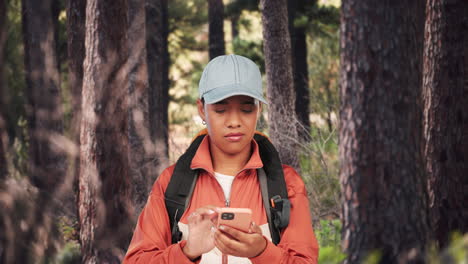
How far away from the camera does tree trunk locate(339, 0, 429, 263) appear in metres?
5.71

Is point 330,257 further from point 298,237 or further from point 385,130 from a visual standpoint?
point 385,130

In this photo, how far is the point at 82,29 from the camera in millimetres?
10328

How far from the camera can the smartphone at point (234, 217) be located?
2.53 m

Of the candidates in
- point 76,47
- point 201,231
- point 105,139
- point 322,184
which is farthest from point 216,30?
point 201,231

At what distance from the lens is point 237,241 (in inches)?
101

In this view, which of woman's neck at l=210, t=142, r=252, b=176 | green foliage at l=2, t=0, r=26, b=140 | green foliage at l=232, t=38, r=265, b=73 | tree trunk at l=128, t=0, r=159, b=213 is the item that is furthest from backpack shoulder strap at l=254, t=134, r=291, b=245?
green foliage at l=2, t=0, r=26, b=140

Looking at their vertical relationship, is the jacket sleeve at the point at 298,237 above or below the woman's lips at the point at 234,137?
below

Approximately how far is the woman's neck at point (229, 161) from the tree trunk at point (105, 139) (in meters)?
5.19

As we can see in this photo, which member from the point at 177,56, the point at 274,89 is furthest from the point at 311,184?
the point at 177,56

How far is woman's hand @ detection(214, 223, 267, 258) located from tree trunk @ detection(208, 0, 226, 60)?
51.5ft

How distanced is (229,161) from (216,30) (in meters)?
15.7

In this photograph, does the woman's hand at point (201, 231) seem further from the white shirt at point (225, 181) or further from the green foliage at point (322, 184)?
the green foliage at point (322, 184)

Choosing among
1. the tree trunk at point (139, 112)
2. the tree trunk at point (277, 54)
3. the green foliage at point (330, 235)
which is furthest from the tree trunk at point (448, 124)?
the tree trunk at point (139, 112)

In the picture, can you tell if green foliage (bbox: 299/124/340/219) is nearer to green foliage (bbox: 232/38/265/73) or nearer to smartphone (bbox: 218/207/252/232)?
smartphone (bbox: 218/207/252/232)
